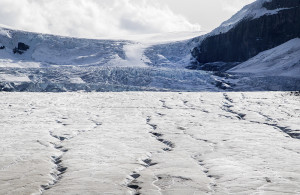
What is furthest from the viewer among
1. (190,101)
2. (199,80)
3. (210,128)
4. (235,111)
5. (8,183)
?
(199,80)

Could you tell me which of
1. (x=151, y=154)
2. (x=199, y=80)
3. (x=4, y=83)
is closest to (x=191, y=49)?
(x=199, y=80)

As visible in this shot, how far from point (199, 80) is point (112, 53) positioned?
2743cm

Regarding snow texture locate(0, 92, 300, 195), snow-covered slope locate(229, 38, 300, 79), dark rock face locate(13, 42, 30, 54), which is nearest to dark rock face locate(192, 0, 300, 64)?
snow-covered slope locate(229, 38, 300, 79)

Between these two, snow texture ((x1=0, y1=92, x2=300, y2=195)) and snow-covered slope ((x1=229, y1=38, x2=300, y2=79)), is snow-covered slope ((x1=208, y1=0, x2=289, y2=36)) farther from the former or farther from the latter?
snow texture ((x1=0, y1=92, x2=300, y2=195))

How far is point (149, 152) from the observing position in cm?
618

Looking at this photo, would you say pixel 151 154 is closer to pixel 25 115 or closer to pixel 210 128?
pixel 210 128

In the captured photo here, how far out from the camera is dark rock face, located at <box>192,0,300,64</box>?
56.5 m

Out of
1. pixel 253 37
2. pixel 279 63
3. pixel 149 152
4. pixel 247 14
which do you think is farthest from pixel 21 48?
pixel 149 152

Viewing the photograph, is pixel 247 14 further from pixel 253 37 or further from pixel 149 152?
pixel 149 152

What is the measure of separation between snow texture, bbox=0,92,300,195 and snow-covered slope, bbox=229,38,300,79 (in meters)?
30.3

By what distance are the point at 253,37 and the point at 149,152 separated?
56458 mm

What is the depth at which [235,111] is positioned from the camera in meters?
12.4

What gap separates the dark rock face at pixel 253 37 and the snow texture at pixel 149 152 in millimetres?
48437

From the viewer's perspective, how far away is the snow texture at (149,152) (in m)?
4.33
